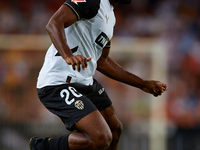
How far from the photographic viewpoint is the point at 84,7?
3008 millimetres

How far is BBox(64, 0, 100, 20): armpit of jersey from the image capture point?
9.74 feet

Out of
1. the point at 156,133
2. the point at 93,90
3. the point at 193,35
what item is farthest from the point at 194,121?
the point at 93,90

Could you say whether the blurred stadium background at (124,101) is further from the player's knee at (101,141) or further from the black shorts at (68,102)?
the player's knee at (101,141)

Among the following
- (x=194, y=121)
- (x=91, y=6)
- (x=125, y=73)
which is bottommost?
(x=194, y=121)

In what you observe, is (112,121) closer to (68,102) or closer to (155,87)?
(155,87)

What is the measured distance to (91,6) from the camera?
10.0 feet

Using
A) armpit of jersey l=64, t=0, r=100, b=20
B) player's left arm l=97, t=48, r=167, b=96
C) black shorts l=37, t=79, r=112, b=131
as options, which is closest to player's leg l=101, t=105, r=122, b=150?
player's left arm l=97, t=48, r=167, b=96

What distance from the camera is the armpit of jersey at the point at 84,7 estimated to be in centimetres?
297

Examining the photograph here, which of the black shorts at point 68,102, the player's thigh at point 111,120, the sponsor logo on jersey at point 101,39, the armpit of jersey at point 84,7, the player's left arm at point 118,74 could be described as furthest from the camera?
the player's left arm at point 118,74

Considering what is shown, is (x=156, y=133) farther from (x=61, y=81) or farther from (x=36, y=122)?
(x=61, y=81)

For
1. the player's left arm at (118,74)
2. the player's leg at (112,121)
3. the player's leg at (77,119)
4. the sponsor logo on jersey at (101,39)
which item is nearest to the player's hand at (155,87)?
the player's left arm at (118,74)

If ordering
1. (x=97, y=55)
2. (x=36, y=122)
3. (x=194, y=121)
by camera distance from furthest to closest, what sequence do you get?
(x=194, y=121) < (x=36, y=122) < (x=97, y=55)

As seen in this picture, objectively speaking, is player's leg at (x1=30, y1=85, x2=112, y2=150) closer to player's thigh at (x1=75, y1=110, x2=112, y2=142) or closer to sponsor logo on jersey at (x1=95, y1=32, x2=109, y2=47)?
player's thigh at (x1=75, y1=110, x2=112, y2=142)

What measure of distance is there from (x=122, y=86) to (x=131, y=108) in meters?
0.46
